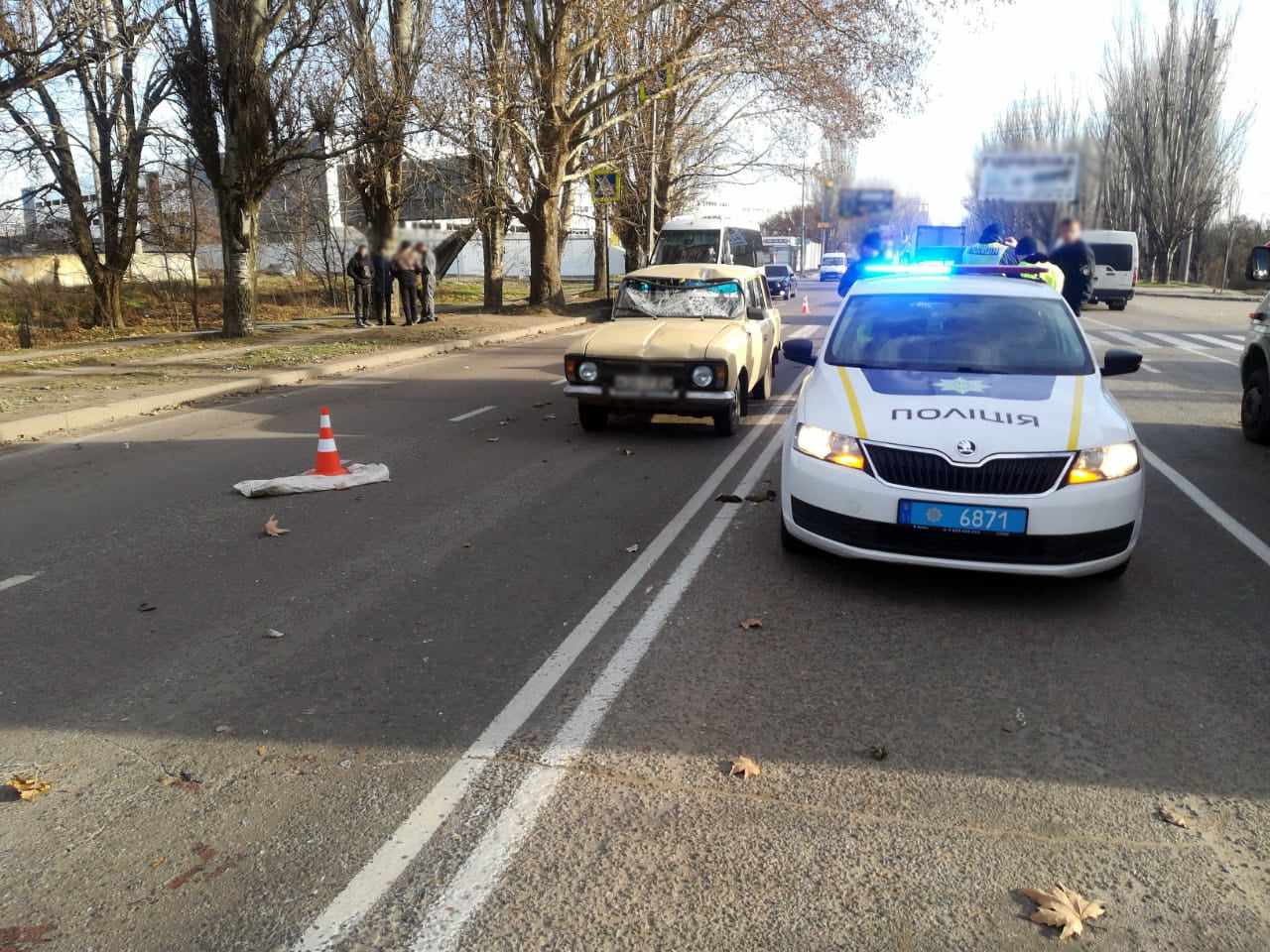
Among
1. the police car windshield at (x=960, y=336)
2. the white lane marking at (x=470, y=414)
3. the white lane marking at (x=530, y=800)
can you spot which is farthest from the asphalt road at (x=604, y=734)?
the white lane marking at (x=470, y=414)

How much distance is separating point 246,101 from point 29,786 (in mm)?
17768

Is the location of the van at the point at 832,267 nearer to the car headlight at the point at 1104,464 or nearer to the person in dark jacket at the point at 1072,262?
the person in dark jacket at the point at 1072,262

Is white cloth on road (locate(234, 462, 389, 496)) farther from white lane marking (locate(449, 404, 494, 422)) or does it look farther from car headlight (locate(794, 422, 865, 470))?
car headlight (locate(794, 422, 865, 470))

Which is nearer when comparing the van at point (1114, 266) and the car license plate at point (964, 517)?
the car license plate at point (964, 517)

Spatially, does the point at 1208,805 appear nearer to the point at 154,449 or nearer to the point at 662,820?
the point at 662,820

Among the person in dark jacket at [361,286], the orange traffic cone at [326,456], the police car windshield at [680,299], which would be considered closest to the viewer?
the orange traffic cone at [326,456]

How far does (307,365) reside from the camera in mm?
16031

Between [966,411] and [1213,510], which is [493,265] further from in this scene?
[966,411]

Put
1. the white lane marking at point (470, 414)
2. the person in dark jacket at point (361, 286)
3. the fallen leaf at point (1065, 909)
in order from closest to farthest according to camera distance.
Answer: the fallen leaf at point (1065, 909)
the white lane marking at point (470, 414)
the person in dark jacket at point (361, 286)

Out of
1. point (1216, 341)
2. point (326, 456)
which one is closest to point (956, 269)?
point (326, 456)

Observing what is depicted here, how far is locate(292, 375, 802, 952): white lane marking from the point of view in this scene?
278cm

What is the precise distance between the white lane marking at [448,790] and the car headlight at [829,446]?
1188 mm

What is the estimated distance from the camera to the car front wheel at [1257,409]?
9.52 metres

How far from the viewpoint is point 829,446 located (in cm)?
534
